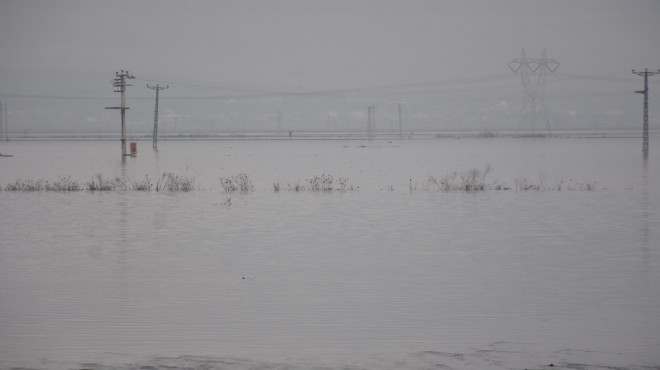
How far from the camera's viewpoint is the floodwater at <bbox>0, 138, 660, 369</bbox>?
10.9 meters

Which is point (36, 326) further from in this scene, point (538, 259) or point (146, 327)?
point (538, 259)

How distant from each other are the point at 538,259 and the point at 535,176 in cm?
3539

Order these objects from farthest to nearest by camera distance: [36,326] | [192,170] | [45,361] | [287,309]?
1. [192,170]
2. [287,309]
3. [36,326]
4. [45,361]

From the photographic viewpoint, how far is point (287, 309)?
1355cm

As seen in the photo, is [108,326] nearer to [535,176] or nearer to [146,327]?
[146,327]

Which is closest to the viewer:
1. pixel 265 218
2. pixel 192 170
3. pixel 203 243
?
pixel 203 243

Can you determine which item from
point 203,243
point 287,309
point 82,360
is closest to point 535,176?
point 203,243

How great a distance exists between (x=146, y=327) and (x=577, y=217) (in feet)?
60.4

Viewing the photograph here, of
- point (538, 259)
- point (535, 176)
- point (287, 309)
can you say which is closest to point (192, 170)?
point (535, 176)

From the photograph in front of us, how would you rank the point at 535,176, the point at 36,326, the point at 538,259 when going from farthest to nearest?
the point at 535,176 → the point at 538,259 → the point at 36,326

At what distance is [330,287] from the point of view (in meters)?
15.5

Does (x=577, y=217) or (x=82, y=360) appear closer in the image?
(x=82, y=360)

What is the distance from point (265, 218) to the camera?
2764 centimetres

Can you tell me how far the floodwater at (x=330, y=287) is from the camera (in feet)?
35.9
